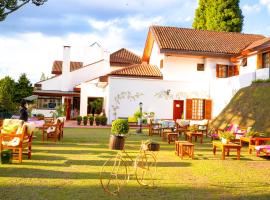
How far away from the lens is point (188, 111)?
26750mm

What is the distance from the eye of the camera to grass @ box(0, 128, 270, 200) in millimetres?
6223

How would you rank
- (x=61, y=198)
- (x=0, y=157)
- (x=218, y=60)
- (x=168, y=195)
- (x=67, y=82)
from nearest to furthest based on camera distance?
(x=61, y=198)
(x=168, y=195)
(x=0, y=157)
(x=218, y=60)
(x=67, y=82)

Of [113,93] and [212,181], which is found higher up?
[113,93]

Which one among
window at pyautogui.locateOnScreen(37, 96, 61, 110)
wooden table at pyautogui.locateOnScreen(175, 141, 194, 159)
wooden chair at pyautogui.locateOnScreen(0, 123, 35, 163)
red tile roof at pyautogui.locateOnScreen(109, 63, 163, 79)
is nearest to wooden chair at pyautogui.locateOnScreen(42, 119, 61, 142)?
wooden chair at pyautogui.locateOnScreen(0, 123, 35, 163)

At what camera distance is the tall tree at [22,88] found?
36281 mm

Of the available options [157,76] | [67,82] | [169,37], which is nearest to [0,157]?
[157,76]

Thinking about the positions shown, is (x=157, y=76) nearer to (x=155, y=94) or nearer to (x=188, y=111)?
(x=155, y=94)

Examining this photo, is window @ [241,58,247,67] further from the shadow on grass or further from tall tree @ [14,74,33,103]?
tall tree @ [14,74,33,103]

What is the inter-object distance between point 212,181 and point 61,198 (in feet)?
11.3

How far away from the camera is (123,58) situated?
121 feet

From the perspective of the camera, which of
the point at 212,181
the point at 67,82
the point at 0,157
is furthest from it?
the point at 67,82

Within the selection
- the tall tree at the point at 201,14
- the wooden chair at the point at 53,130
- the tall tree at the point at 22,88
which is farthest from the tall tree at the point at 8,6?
the tall tree at the point at 201,14

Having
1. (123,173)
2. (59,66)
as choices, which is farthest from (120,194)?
(59,66)

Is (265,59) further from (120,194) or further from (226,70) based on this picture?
(120,194)
